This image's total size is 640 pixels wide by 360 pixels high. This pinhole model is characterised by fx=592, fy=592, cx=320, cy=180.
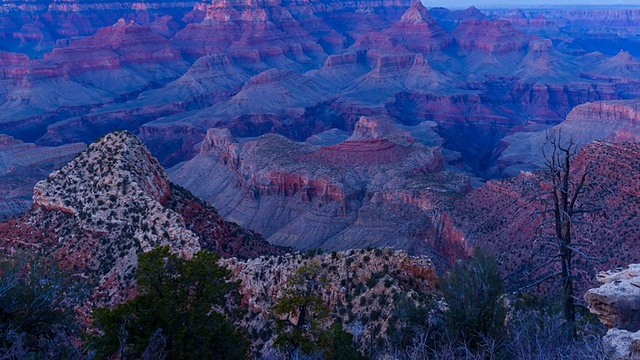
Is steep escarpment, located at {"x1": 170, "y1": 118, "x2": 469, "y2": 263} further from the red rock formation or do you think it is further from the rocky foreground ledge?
the red rock formation

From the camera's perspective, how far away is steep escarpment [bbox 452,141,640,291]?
30891mm

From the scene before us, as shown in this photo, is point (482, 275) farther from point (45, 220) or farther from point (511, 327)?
point (45, 220)

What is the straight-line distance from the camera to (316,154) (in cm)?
7156

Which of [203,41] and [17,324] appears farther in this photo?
[203,41]

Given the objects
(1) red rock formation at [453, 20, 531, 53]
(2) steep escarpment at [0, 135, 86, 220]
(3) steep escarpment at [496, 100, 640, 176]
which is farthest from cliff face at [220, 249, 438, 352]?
(1) red rock formation at [453, 20, 531, 53]

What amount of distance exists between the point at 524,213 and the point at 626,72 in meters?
136

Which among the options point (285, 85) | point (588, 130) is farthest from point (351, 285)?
point (285, 85)

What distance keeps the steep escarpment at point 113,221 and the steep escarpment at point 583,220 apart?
15.2 metres

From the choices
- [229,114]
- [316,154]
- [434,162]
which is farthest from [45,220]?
[229,114]

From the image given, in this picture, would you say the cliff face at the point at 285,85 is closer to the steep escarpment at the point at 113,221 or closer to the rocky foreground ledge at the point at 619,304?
the steep escarpment at the point at 113,221

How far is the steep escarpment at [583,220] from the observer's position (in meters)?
30.9

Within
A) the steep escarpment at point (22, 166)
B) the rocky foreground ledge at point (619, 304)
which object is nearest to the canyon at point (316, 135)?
the steep escarpment at point (22, 166)

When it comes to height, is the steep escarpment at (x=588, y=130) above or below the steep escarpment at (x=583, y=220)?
below

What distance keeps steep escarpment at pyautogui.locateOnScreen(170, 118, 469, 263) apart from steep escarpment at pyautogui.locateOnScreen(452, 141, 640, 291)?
2863 mm
